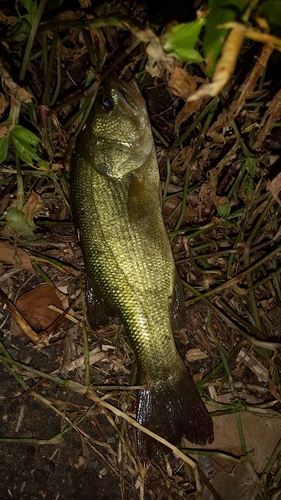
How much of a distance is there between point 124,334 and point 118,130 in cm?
115

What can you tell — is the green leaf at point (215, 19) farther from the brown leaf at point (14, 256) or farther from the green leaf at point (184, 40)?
the brown leaf at point (14, 256)

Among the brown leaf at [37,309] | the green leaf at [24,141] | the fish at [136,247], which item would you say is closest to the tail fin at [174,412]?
the fish at [136,247]

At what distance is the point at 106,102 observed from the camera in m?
1.89

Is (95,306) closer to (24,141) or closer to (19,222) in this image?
(19,222)

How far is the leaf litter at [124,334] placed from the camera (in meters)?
2.27

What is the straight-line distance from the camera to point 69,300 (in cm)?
244

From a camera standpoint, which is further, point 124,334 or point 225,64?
point 124,334

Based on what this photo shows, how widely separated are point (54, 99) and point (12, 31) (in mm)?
394

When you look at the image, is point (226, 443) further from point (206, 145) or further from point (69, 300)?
point (206, 145)

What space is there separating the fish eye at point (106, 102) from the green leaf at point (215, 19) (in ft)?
2.57

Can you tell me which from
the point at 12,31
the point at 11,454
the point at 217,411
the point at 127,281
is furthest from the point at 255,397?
the point at 12,31

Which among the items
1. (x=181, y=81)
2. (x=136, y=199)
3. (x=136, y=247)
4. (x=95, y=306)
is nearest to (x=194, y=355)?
(x=95, y=306)

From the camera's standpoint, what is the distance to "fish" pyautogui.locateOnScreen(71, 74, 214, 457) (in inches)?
75.5

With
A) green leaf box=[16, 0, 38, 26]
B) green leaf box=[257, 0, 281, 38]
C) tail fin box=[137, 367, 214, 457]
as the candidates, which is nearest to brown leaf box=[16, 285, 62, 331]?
tail fin box=[137, 367, 214, 457]
